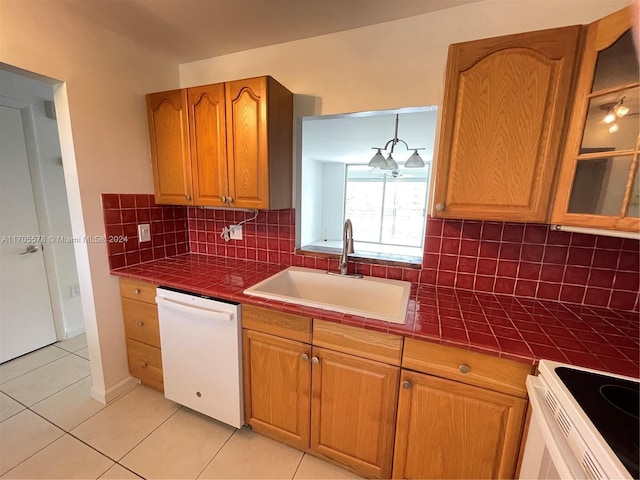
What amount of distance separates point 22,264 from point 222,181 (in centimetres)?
187

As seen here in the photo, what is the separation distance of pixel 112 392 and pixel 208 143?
1723 millimetres

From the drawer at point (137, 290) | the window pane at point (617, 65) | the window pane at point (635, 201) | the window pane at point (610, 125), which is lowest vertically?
the drawer at point (137, 290)

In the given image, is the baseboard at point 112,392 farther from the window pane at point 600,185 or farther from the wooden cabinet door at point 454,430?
the window pane at point 600,185

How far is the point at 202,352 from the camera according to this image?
144 centimetres

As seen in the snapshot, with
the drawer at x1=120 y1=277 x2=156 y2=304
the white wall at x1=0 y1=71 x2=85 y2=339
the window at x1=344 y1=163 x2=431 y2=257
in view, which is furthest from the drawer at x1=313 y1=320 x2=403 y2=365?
the window at x1=344 y1=163 x2=431 y2=257

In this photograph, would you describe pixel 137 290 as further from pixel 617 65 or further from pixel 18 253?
pixel 617 65

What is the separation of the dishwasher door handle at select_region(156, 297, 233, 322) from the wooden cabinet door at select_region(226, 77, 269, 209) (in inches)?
24.3

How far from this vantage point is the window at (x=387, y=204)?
604 cm

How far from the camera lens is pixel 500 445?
99 centimetres

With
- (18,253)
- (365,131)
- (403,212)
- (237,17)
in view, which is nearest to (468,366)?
(237,17)

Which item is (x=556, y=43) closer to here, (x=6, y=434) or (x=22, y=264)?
(x=6, y=434)

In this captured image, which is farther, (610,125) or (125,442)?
(125,442)

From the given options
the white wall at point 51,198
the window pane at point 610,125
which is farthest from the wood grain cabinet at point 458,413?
the white wall at point 51,198

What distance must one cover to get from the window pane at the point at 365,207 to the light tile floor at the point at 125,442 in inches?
212
